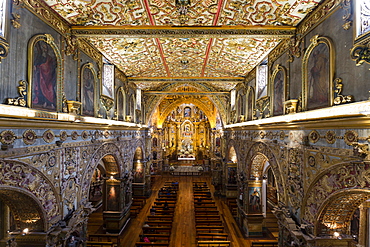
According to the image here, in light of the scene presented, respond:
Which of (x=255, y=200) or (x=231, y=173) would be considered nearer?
(x=255, y=200)

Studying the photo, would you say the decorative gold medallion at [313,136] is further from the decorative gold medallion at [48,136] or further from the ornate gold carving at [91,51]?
the ornate gold carving at [91,51]

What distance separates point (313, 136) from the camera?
6012mm

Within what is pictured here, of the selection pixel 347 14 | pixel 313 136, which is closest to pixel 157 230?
pixel 313 136

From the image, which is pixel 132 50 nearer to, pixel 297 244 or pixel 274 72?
pixel 274 72

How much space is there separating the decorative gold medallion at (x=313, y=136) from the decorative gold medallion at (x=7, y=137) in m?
8.04

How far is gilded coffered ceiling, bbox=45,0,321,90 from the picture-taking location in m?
5.88

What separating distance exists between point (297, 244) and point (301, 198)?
4.68 feet

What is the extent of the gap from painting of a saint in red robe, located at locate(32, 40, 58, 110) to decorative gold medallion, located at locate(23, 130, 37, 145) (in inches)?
29.2

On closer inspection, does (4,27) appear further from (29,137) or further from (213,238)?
(213,238)

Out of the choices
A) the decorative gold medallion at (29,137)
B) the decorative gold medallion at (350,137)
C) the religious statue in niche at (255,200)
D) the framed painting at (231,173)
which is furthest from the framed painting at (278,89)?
the framed painting at (231,173)

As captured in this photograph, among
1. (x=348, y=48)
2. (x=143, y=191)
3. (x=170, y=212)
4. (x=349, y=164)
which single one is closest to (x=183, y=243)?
(x=170, y=212)

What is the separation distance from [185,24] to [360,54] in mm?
5037

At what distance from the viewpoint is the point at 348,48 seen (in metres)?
4.78

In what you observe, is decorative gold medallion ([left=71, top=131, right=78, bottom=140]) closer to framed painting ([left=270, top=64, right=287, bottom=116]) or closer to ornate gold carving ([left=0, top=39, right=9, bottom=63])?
ornate gold carving ([left=0, top=39, right=9, bottom=63])
